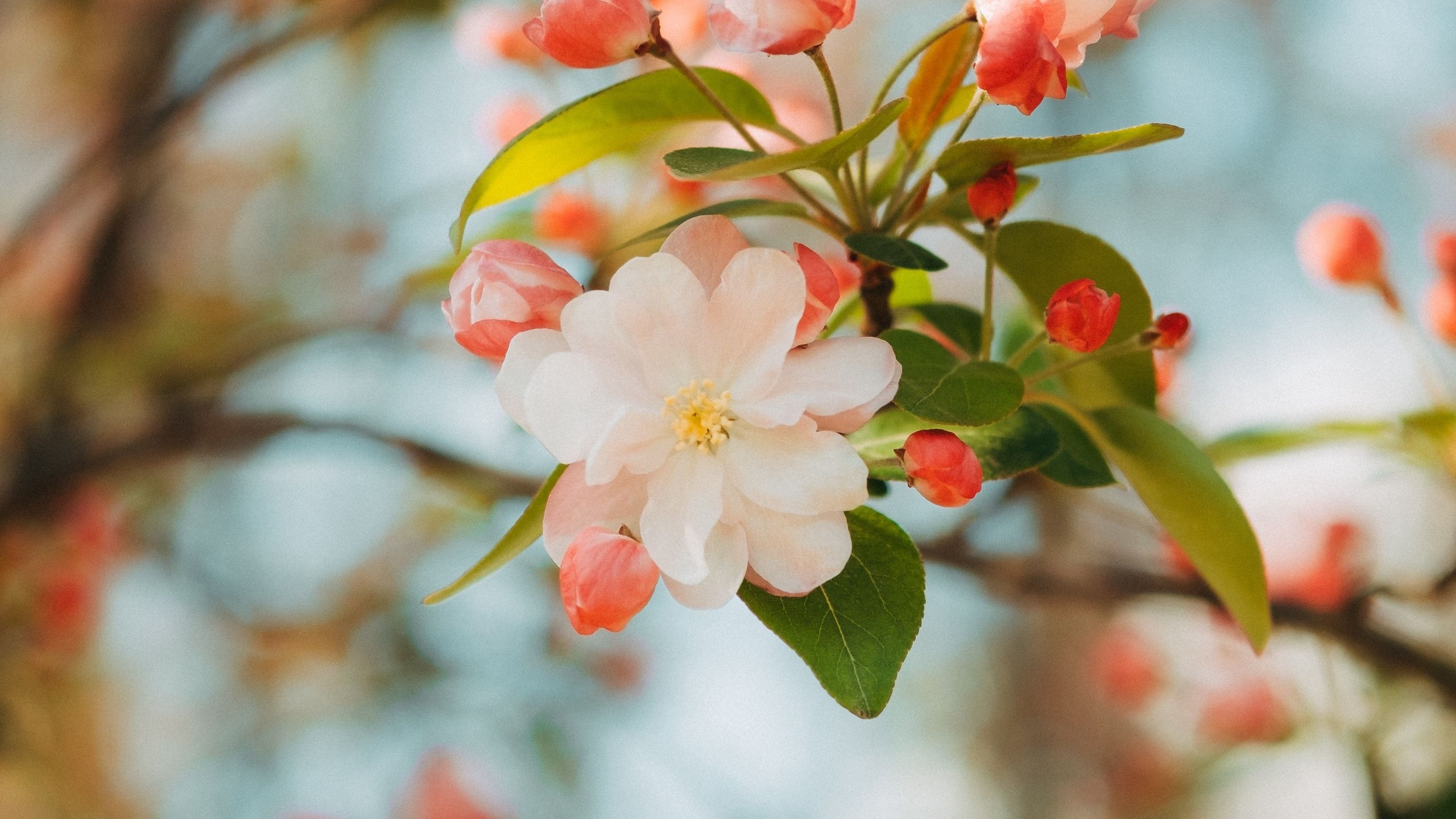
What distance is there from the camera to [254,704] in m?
2.12

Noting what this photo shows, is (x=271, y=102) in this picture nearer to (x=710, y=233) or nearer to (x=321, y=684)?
(x=321, y=684)

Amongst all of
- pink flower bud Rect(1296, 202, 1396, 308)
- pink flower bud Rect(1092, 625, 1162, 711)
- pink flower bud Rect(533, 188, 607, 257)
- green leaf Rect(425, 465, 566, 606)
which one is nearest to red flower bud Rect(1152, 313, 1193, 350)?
green leaf Rect(425, 465, 566, 606)

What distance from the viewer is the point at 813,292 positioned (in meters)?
0.35

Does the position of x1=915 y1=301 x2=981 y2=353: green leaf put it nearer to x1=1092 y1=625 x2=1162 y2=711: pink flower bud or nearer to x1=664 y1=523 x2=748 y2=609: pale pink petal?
x1=664 y1=523 x2=748 y2=609: pale pink petal

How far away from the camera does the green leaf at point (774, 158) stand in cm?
31

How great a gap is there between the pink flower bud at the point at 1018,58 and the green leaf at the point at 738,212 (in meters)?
0.09

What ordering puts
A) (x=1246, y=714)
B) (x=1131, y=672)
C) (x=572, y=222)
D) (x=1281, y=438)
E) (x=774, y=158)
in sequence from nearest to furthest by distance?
(x=774, y=158) < (x=1281, y=438) < (x=572, y=222) < (x=1246, y=714) < (x=1131, y=672)

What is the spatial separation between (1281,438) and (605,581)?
0.60 meters

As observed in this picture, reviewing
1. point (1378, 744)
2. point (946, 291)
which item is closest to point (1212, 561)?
point (1378, 744)

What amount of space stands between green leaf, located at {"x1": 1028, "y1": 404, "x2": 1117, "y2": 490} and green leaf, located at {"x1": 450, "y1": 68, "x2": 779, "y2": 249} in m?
0.21

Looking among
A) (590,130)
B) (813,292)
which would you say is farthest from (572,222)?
(813,292)

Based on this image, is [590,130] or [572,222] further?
[572,222]

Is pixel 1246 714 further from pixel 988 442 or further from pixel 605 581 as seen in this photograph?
pixel 605 581

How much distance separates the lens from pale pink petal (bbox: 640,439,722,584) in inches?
12.9
